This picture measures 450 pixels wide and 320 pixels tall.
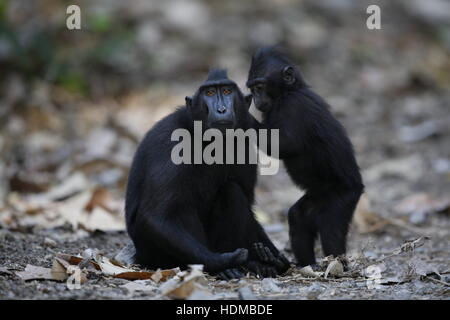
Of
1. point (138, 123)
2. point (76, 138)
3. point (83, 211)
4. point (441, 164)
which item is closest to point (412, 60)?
point (441, 164)

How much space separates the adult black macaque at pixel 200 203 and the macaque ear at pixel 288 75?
107 centimetres

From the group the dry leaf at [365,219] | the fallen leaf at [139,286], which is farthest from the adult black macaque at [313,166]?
the fallen leaf at [139,286]

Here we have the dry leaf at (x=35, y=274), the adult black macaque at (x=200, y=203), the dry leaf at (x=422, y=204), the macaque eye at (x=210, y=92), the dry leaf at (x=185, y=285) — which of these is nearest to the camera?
the dry leaf at (x=185, y=285)

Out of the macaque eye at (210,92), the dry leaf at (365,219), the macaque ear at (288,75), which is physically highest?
the macaque ear at (288,75)

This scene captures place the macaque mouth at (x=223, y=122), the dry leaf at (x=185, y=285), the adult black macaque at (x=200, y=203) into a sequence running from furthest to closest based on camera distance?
the macaque mouth at (x=223, y=122) → the adult black macaque at (x=200, y=203) → the dry leaf at (x=185, y=285)

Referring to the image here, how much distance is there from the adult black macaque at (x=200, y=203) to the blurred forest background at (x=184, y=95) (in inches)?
38.8

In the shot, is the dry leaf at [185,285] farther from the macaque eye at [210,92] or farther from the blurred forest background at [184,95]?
the macaque eye at [210,92]

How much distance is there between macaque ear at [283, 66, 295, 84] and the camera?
7375mm

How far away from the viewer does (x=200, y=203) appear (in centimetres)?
613

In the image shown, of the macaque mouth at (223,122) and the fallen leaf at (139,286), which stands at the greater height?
the macaque mouth at (223,122)

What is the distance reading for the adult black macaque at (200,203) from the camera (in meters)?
5.72

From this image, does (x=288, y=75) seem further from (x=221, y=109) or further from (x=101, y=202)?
(x=101, y=202)

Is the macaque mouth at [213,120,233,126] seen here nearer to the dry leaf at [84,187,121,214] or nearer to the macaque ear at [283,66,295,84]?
the macaque ear at [283,66,295,84]

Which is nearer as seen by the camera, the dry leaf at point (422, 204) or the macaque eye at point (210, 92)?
the macaque eye at point (210, 92)
